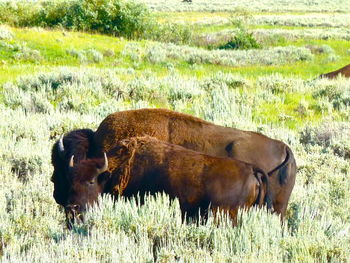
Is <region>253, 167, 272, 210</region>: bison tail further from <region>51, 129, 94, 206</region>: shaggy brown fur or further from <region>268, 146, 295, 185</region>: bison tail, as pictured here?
<region>51, 129, 94, 206</region>: shaggy brown fur

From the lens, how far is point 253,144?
625 cm

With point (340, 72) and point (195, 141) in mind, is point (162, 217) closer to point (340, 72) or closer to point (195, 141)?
point (195, 141)

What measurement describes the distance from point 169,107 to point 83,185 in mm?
6459

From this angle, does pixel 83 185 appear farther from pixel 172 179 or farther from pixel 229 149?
pixel 229 149

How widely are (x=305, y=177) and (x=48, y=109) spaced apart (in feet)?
18.1

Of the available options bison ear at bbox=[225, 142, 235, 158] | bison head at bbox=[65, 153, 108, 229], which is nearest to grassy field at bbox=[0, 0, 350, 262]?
bison head at bbox=[65, 153, 108, 229]

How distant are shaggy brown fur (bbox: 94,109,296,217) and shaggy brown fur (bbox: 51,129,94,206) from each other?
0.15 meters

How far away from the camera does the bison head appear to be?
5.34 metres

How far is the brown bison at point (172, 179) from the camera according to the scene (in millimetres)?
5273

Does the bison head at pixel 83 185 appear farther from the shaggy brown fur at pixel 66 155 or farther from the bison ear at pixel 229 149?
the bison ear at pixel 229 149

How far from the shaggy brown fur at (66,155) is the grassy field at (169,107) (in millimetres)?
294

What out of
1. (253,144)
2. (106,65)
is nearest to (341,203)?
(253,144)

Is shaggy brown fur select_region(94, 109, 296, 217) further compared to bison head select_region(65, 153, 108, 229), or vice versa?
shaggy brown fur select_region(94, 109, 296, 217)

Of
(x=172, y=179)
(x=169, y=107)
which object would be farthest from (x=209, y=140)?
(x=169, y=107)
